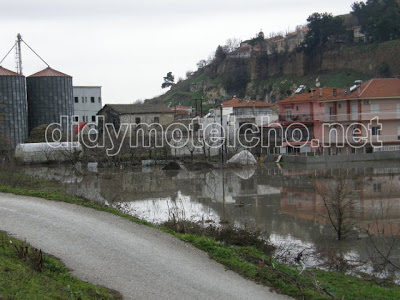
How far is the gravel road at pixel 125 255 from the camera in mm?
8531

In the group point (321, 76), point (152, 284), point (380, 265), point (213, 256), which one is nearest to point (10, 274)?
point (152, 284)

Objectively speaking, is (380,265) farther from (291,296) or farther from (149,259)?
(149,259)

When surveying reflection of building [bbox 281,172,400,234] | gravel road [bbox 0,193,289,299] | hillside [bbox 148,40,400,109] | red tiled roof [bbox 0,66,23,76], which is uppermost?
hillside [bbox 148,40,400,109]

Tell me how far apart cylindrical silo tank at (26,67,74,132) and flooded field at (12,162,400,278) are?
9.86 metres

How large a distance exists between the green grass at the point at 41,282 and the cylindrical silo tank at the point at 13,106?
37354 mm

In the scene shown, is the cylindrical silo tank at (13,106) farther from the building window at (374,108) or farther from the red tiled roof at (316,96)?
the building window at (374,108)

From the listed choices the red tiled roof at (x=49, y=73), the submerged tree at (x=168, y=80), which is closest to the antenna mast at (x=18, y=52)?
the red tiled roof at (x=49, y=73)

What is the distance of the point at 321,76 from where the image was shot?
80.2 m

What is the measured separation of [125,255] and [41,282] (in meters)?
2.45

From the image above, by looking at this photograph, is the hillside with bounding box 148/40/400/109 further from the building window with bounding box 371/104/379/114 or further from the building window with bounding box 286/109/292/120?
the building window with bounding box 371/104/379/114

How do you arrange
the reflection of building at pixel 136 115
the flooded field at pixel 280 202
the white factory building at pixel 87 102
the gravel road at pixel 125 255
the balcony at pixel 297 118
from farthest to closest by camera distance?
the white factory building at pixel 87 102
the reflection of building at pixel 136 115
the balcony at pixel 297 118
the flooded field at pixel 280 202
the gravel road at pixel 125 255

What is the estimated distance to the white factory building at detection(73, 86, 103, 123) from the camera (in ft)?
206

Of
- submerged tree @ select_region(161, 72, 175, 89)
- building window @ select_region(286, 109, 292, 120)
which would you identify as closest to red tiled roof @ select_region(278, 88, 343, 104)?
building window @ select_region(286, 109, 292, 120)

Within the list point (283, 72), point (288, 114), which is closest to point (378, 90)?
point (288, 114)
